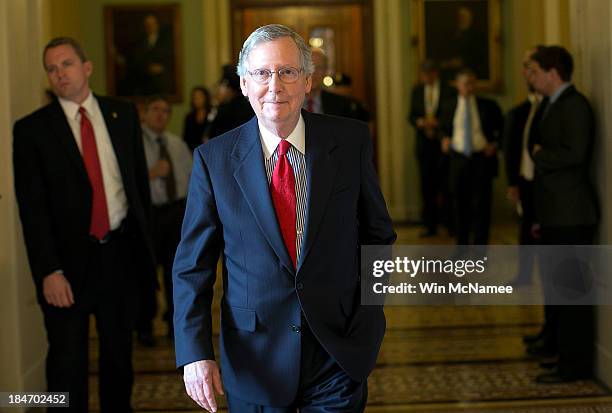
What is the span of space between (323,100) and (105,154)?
1630 mm

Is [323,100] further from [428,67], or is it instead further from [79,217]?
[428,67]

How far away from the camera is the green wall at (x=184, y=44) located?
12852 millimetres

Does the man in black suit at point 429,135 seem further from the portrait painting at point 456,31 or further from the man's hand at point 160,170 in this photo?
the man's hand at point 160,170

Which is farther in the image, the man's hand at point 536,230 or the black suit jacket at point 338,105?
the man's hand at point 536,230

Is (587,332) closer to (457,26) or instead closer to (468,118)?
(468,118)

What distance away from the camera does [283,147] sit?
2756mm

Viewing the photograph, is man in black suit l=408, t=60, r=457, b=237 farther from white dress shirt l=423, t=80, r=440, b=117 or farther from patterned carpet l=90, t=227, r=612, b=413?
patterned carpet l=90, t=227, r=612, b=413

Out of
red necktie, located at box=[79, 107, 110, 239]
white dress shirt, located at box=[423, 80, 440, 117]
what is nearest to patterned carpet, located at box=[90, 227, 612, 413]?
red necktie, located at box=[79, 107, 110, 239]

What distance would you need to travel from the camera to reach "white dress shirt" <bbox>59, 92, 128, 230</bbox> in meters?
4.36

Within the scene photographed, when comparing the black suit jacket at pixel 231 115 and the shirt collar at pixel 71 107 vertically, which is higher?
the shirt collar at pixel 71 107

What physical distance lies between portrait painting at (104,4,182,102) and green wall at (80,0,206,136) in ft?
0.24

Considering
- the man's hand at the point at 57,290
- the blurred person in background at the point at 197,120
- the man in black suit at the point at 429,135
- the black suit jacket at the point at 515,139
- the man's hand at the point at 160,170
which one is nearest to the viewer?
the man's hand at the point at 57,290

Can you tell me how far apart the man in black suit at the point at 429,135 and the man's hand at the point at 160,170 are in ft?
17.5

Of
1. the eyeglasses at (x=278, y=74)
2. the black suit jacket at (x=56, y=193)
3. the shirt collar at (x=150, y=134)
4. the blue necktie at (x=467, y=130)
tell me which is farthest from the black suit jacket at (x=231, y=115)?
the blue necktie at (x=467, y=130)
